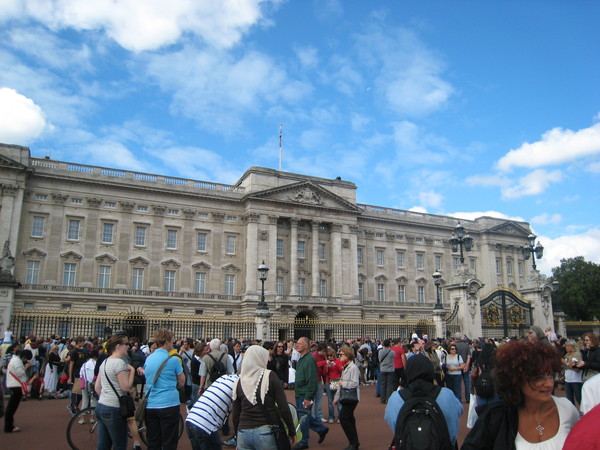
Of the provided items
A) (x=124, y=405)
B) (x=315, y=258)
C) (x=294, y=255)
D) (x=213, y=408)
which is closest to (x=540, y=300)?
(x=315, y=258)

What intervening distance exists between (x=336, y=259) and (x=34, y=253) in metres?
26.1

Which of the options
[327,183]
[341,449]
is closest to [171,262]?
[327,183]

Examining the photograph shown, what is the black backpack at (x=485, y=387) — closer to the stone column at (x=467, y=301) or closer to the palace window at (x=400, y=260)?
the stone column at (x=467, y=301)

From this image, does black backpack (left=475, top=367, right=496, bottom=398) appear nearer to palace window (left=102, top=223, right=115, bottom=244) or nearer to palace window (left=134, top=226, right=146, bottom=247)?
palace window (left=134, top=226, right=146, bottom=247)

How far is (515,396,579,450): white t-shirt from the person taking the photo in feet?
11.9

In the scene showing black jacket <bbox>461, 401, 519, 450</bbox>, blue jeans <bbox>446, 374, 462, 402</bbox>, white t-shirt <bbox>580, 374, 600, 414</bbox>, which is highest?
white t-shirt <bbox>580, 374, 600, 414</bbox>

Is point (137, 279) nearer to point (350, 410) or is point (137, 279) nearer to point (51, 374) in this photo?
point (51, 374)

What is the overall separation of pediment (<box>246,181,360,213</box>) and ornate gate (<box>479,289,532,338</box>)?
2351cm

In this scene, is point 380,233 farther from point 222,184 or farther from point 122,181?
point 122,181

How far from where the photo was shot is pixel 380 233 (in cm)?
5522

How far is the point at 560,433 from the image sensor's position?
3676mm

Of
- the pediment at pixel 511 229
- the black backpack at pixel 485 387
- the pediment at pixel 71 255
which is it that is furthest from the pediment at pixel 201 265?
the black backpack at pixel 485 387

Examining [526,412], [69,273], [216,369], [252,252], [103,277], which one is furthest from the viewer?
[252,252]

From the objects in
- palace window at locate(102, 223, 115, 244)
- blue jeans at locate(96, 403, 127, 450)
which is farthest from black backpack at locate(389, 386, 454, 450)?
palace window at locate(102, 223, 115, 244)
